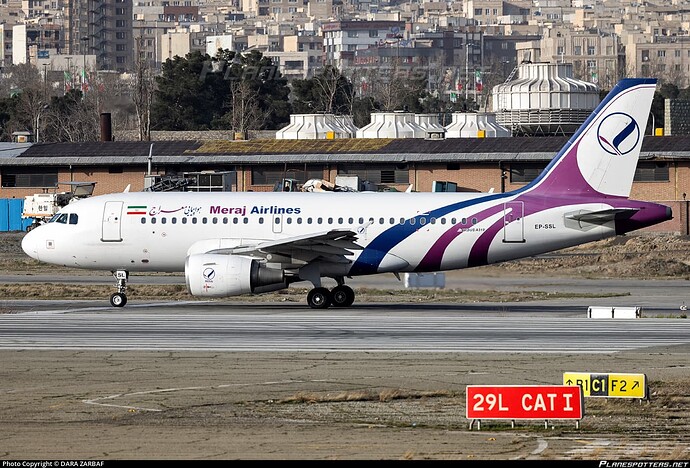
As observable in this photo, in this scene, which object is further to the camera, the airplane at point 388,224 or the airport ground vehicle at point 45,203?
the airport ground vehicle at point 45,203

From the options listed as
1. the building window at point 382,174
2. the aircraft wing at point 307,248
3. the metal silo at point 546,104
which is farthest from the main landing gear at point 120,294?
the metal silo at point 546,104

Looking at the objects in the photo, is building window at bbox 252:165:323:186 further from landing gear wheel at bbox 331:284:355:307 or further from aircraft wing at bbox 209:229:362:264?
aircraft wing at bbox 209:229:362:264

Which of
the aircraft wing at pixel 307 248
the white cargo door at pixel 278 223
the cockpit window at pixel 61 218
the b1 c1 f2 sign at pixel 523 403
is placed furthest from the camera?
the cockpit window at pixel 61 218

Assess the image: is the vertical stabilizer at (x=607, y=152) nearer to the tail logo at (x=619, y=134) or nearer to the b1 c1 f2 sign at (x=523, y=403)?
the tail logo at (x=619, y=134)

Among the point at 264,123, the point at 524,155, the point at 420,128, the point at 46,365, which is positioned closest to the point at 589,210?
the point at 46,365

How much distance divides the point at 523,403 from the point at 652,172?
197 feet

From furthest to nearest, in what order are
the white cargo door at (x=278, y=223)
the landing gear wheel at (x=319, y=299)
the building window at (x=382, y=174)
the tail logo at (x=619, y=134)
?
the building window at (x=382, y=174), the landing gear wheel at (x=319, y=299), the white cargo door at (x=278, y=223), the tail logo at (x=619, y=134)

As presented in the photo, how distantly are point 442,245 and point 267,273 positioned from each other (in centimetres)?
556

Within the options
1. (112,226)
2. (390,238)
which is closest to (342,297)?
(390,238)

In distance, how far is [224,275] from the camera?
40.2 metres

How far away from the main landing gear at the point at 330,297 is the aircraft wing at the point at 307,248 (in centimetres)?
128

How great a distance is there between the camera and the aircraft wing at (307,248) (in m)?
40.5

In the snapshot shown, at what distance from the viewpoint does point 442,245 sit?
41.8 metres

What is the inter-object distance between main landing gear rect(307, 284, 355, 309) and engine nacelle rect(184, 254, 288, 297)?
85.6 inches
